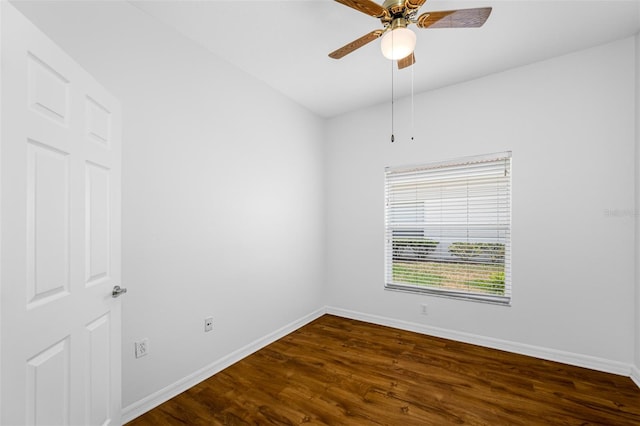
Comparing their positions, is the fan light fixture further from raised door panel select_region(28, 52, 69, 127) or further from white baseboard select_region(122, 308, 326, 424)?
white baseboard select_region(122, 308, 326, 424)

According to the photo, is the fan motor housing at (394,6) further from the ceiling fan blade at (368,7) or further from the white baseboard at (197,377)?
the white baseboard at (197,377)

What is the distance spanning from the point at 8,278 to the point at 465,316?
11.2ft

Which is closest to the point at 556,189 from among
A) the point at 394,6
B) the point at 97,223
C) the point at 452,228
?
the point at 452,228

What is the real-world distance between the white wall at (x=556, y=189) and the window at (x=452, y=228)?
4.6 inches

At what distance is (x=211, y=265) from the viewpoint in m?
2.45

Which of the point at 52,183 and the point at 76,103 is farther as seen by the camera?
the point at 76,103

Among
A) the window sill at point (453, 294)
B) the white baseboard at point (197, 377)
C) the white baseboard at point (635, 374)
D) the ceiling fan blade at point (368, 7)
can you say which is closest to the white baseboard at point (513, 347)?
the white baseboard at point (635, 374)

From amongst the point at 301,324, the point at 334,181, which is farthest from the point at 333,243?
the point at 301,324

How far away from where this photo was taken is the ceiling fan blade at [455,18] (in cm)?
154

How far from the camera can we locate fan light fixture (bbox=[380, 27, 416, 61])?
1614 mm

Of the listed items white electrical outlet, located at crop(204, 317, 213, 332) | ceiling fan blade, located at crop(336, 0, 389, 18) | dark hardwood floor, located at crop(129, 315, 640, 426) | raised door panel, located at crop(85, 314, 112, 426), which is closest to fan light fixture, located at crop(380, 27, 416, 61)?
ceiling fan blade, located at crop(336, 0, 389, 18)

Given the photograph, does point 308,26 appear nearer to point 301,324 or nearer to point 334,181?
point 334,181

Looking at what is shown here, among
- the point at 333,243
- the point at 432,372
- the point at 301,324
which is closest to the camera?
the point at 432,372

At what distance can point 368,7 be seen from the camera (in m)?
1.58
